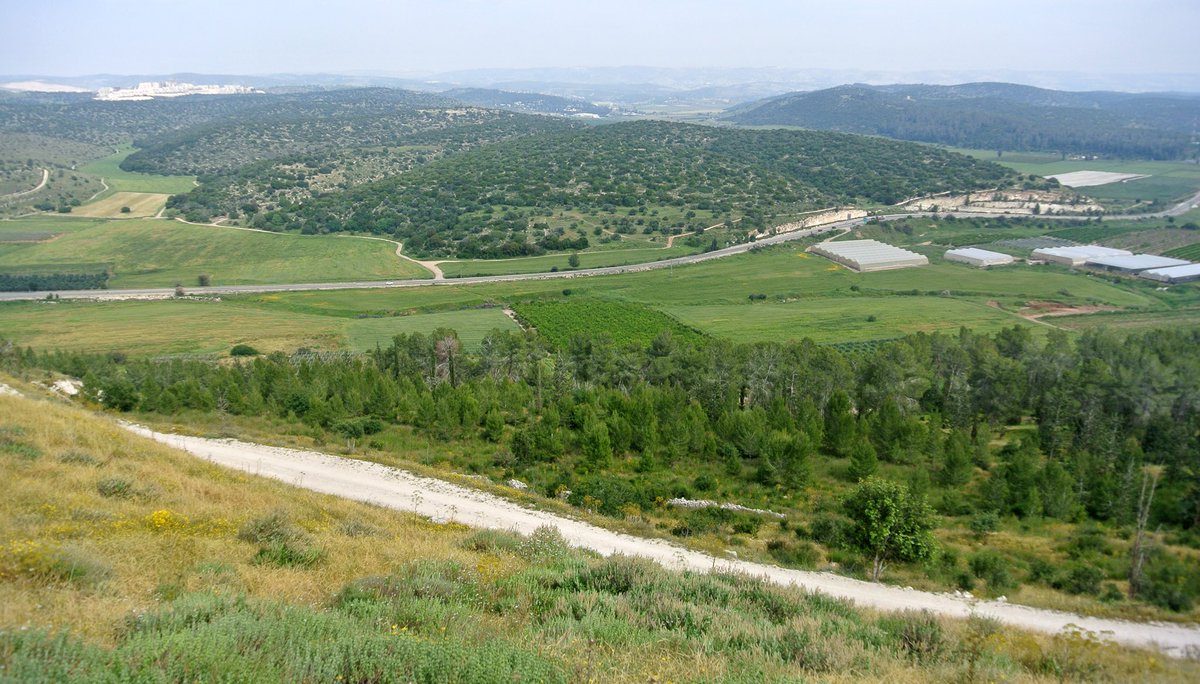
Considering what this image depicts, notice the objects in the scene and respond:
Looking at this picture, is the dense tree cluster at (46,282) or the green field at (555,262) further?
the green field at (555,262)

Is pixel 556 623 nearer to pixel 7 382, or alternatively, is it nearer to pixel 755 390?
pixel 755 390

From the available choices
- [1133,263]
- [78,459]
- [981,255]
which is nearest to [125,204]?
[78,459]

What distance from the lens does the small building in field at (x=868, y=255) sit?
254 ft

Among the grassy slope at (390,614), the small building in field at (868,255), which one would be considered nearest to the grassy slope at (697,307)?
the small building in field at (868,255)

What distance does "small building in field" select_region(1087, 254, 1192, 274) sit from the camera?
68625 mm

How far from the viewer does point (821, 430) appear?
89.6 ft

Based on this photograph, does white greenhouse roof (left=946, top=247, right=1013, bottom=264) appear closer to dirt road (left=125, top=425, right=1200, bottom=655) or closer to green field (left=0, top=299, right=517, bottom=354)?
green field (left=0, top=299, right=517, bottom=354)

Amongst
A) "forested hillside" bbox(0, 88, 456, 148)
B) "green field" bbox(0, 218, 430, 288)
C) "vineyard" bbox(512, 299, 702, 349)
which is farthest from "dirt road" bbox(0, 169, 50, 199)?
"vineyard" bbox(512, 299, 702, 349)

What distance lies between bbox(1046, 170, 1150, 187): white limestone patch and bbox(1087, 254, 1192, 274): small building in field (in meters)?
60.1

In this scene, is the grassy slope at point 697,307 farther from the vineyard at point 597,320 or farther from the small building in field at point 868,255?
the vineyard at point 597,320

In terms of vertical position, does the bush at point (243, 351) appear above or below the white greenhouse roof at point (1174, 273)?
below

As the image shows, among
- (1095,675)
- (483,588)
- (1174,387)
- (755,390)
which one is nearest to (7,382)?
(483,588)

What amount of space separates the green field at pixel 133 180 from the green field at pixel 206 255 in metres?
28.5

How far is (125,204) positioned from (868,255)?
11288 cm
